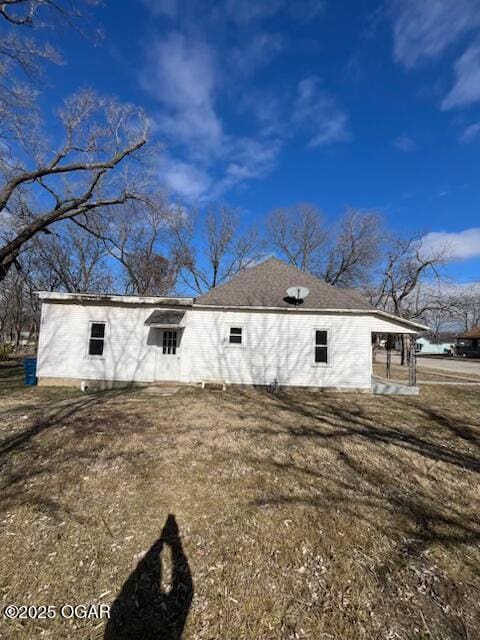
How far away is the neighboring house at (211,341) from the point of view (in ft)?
37.9

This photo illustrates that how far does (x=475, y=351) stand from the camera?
3991 cm

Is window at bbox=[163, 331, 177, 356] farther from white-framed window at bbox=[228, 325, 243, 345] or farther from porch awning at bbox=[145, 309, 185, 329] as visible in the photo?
white-framed window at bbox=[228, 325, 243, 345]

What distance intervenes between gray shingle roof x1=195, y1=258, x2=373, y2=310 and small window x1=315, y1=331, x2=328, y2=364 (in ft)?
3.58

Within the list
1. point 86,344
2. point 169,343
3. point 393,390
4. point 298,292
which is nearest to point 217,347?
point 169,343

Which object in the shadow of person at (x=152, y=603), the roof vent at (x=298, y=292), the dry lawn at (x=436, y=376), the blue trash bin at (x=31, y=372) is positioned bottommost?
the shadow of person at (x=152, y=603)

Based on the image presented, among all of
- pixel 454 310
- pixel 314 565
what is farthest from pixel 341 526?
pixel 454 310

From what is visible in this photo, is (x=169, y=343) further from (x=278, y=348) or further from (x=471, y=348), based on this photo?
(x=471, y=348)

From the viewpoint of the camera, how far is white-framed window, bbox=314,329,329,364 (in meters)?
11.7

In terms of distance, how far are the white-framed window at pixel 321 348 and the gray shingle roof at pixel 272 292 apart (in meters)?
1.09

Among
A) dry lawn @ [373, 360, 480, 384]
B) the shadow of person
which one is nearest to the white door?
the shadow of person

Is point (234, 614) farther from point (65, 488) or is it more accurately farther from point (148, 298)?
point (148, 298)

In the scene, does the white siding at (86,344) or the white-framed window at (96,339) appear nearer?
the white siding at (86,344)

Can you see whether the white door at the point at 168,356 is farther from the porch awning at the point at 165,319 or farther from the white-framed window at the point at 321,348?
the white-framed window at the point at 321,348

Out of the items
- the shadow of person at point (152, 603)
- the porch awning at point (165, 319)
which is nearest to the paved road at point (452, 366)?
the porch awning at point (165, 319)
